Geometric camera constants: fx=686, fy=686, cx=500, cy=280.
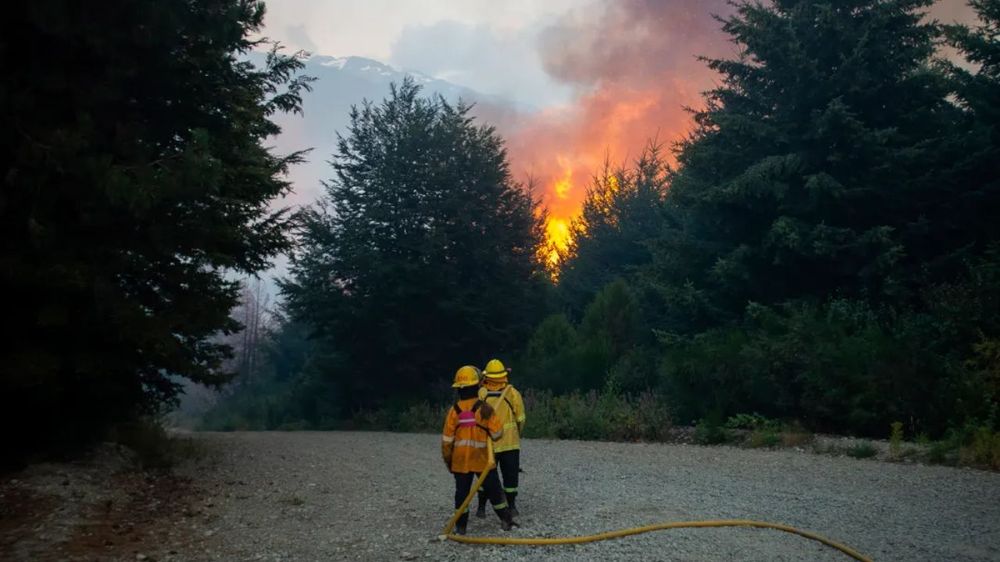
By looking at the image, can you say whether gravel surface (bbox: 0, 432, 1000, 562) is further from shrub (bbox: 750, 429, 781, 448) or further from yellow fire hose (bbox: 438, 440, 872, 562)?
shrub (bbox: 750, 429, 781, 448)

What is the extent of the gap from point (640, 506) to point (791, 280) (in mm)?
12525

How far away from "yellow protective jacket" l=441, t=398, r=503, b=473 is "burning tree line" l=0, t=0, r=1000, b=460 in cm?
394

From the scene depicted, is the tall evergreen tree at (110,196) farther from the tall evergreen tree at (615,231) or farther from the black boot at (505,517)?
the tall evergreen tree at (615,231)

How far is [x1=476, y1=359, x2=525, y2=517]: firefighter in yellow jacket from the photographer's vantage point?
23.4ft

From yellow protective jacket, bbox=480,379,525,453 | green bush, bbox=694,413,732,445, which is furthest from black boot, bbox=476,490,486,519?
green bush, bbox=694,413,732,445

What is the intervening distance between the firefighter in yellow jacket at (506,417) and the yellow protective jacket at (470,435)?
0.16 meters

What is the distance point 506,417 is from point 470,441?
47cm

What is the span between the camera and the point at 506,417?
7121mm

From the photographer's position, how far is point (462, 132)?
2794 centimetres

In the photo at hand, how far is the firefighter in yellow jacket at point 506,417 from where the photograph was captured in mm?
7117

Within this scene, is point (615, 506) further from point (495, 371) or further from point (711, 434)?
point (711, 434)

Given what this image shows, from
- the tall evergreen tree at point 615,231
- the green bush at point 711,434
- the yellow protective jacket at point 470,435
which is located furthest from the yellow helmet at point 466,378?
the tall evergreen tree at point 615,231

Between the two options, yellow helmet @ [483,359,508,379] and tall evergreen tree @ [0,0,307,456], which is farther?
tall evergreen tree @ [0,0,307,456]

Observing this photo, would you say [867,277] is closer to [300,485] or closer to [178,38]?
[300,485]
